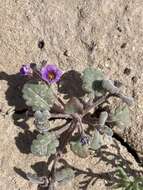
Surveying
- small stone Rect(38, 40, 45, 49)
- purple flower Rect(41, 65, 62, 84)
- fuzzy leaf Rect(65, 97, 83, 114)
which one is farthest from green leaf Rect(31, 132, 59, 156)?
small stone Rect(38, 40, 45, 49)

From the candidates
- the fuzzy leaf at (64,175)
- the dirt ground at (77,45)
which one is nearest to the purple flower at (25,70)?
the dirt ground at (77,45)

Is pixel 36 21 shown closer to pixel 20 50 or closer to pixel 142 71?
pixel 20 50

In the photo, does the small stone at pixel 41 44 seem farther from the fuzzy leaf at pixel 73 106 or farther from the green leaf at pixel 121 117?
the green leaf at pixel 121 117

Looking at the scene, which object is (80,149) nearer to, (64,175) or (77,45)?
(64,175)

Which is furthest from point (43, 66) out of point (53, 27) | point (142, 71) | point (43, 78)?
point (142, 71)

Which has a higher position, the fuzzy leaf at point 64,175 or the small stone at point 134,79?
the small stone at point 134,79

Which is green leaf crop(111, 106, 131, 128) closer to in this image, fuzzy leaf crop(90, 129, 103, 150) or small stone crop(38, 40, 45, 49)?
fuzzy leaf crop(90, 129, 103, 150)
